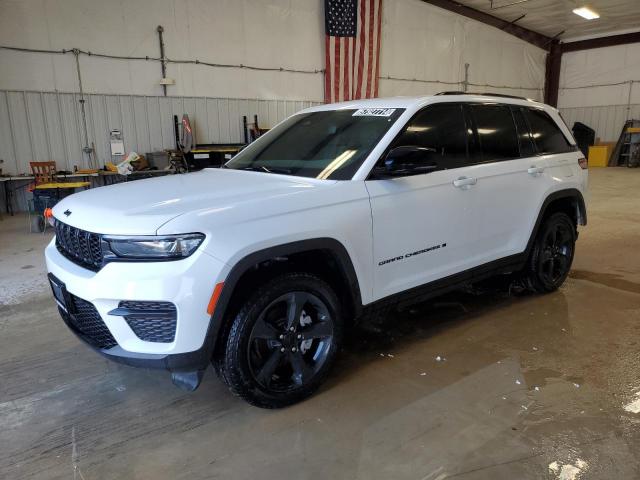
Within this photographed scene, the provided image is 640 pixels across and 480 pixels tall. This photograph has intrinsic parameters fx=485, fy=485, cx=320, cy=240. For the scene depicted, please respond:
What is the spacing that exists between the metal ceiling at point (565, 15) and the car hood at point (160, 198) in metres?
17.2

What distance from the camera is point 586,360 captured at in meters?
3.27

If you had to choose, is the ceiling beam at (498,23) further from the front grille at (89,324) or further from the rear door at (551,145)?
the front grille at (89,324)

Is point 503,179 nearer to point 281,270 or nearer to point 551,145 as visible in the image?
point 551,145

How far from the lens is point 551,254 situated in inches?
173

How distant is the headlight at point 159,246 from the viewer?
220cm

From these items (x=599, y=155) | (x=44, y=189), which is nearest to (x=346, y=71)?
(x=44, y=189)

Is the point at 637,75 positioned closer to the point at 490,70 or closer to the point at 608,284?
the point at 490,70

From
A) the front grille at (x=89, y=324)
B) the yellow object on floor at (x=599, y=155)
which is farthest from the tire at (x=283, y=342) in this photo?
the yellow object on floor at (x=599, y=155)

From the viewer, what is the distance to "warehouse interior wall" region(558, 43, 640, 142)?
1966cm

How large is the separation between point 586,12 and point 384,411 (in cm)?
1902

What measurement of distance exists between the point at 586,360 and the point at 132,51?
36.7 ft

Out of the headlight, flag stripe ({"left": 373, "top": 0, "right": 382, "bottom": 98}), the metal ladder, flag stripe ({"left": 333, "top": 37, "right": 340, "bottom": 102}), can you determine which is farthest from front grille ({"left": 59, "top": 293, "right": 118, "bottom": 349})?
the metal ladder

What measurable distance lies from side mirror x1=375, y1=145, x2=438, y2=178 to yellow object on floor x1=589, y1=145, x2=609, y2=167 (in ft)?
65.6

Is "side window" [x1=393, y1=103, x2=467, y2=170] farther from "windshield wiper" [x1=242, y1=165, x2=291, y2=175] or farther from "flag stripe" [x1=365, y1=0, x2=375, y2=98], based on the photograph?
"flag stripe" [x1=365, y1=0, x2=375, y2=98]
